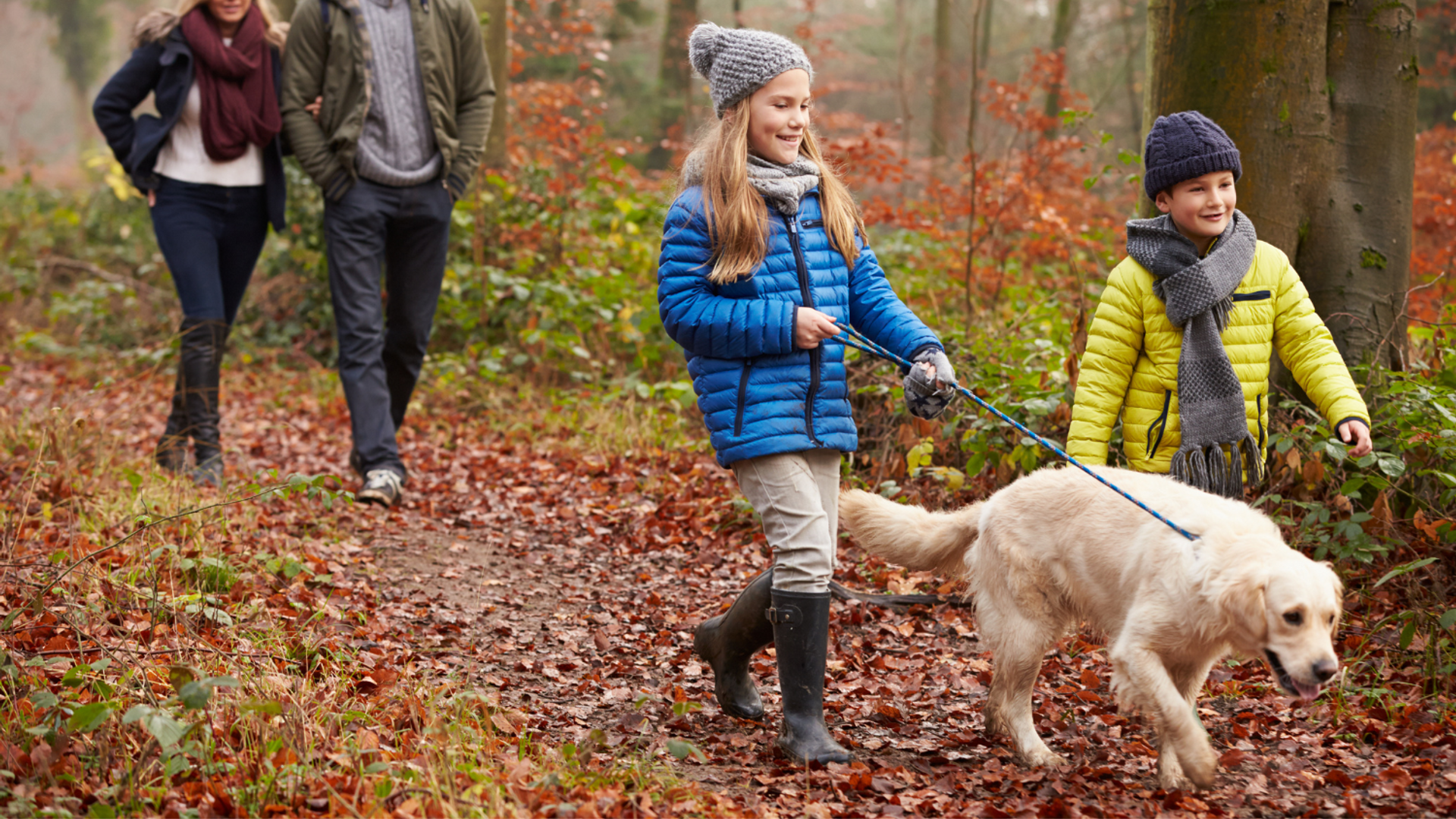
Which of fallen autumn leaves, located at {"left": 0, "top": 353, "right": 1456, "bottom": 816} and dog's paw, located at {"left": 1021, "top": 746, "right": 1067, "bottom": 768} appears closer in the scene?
fallen autumn leaves, located at {"left": 0, "top": 353, "right": 1456, "bottom": 816}

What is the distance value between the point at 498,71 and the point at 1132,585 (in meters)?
8.89

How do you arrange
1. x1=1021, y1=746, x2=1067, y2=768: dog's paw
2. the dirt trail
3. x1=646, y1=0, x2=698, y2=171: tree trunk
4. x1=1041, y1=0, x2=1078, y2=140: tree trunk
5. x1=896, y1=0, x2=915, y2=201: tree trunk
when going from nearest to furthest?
1. the dirt trail
2. x1=1021, y1=746, x2=1067, y2=768: dog's paw
3. x1=896, y1=0, x2=915, y2=201: tree trunk
4. x1=1041, y1=0, x2=1078, y2=140: tree trunk
5. x1=646, y1=0, x2=698, y2=171: tree trunk

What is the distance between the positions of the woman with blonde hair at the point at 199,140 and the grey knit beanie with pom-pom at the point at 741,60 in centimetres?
349

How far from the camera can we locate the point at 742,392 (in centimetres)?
333

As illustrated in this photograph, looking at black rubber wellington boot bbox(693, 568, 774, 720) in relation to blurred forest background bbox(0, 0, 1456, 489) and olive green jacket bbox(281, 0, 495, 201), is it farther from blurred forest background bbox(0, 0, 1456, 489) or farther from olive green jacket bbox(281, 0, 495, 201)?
olive green jacket bbox(281, 0, 495, 201)

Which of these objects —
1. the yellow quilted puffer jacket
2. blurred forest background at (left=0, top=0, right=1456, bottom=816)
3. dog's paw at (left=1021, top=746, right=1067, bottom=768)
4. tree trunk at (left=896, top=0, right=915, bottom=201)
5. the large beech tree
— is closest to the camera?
Result: dog's paw at (left=1021, top=746, right=1067, bottom=768)


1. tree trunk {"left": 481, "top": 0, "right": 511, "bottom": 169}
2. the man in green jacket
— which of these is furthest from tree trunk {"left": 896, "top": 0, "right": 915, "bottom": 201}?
the man in green jacket

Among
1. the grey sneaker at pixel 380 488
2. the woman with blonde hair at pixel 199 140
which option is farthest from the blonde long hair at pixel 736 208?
the woman with blonde hair at pixel 199 140

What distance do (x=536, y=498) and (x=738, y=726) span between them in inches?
127

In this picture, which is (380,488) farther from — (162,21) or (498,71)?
(498,71)

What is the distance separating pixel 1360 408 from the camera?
11.0ft

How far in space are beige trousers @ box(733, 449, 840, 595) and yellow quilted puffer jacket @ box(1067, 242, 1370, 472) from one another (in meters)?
0.94

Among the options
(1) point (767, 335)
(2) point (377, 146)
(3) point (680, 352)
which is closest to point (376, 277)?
(2) point (377, 146)

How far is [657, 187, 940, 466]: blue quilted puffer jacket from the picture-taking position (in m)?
3.26
